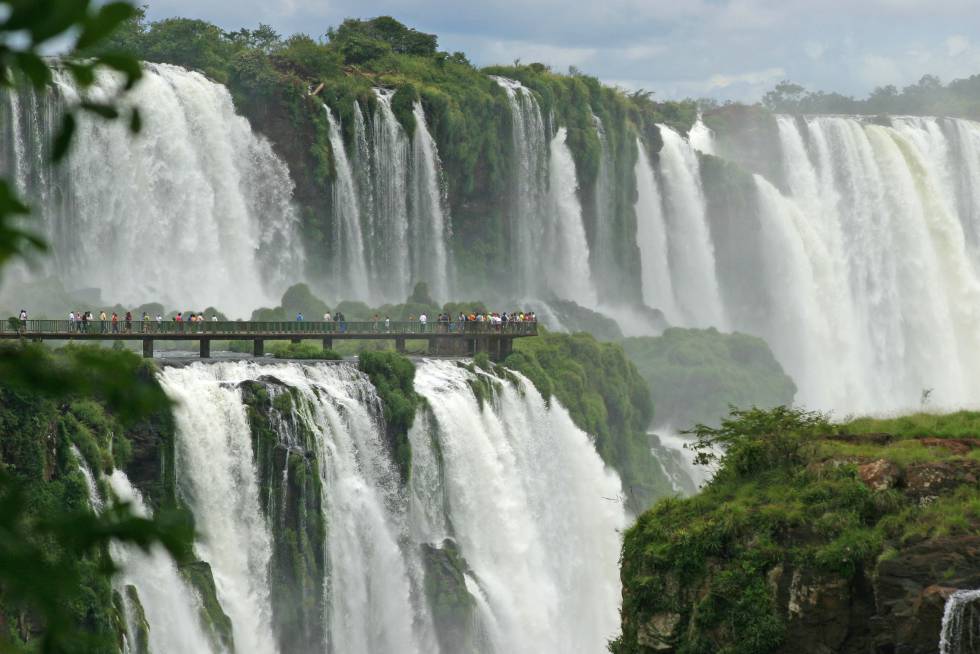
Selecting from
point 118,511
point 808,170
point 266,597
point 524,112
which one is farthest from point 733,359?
point 118,511

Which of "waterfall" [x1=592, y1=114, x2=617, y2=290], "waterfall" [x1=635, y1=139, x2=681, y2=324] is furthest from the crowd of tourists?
"waterfall" [x1=635, y1=139, x2=681, y2=324]

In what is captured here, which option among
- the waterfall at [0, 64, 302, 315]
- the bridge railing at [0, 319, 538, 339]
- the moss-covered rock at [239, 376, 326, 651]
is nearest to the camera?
the moss-covered rock at [239, 376, 326, 651]

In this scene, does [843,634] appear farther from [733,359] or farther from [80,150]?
[733,359]

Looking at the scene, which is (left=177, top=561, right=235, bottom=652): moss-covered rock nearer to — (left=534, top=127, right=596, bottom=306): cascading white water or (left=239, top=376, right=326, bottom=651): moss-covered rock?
(left=239, top=376, right=326, bottom=651): moss-covered rock

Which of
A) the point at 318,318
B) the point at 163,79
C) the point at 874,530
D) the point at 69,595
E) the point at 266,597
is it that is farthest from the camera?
the point at 163,79

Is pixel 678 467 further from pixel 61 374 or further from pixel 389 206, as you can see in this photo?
pixel 61 374

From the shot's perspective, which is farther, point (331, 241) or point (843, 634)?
point (331, 241)

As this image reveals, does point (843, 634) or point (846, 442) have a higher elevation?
point (846, 442)
